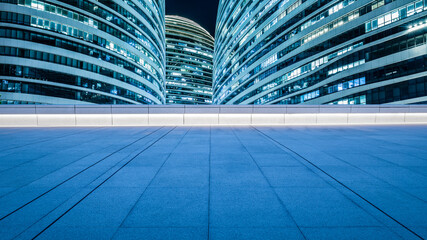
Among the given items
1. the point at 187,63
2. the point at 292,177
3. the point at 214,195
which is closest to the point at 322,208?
the point at 292,177

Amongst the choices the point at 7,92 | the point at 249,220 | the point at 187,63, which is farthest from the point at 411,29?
the point at 187,63

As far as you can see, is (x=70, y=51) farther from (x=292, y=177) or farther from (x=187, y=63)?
(x=187, y=63)

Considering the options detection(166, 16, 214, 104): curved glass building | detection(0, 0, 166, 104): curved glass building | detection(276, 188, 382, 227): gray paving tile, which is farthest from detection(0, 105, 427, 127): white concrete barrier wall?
detection(166, 16, 214, 104): curved glass building

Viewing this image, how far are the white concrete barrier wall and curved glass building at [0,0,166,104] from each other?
3590cm

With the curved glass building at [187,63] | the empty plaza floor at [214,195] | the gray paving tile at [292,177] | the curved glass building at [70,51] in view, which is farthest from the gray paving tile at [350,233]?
the curved glass building at [187,63]

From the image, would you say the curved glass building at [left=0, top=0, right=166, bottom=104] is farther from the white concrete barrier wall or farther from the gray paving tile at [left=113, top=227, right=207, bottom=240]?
the gray paving tile at [left=113, top=227, right=207, bottom=240]

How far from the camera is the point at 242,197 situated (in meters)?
3.15

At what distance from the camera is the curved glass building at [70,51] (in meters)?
36.2

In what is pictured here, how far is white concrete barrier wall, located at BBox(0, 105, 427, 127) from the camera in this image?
1281 cm

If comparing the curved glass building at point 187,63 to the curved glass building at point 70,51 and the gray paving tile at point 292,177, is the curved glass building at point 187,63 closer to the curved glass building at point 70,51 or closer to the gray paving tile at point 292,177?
the curved glass building at point 70,51

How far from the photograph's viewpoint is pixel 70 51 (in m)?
40.2

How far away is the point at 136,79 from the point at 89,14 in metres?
18.2

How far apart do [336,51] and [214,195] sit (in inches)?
1992

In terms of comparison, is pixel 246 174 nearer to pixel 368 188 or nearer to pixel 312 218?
pixel 312 218
